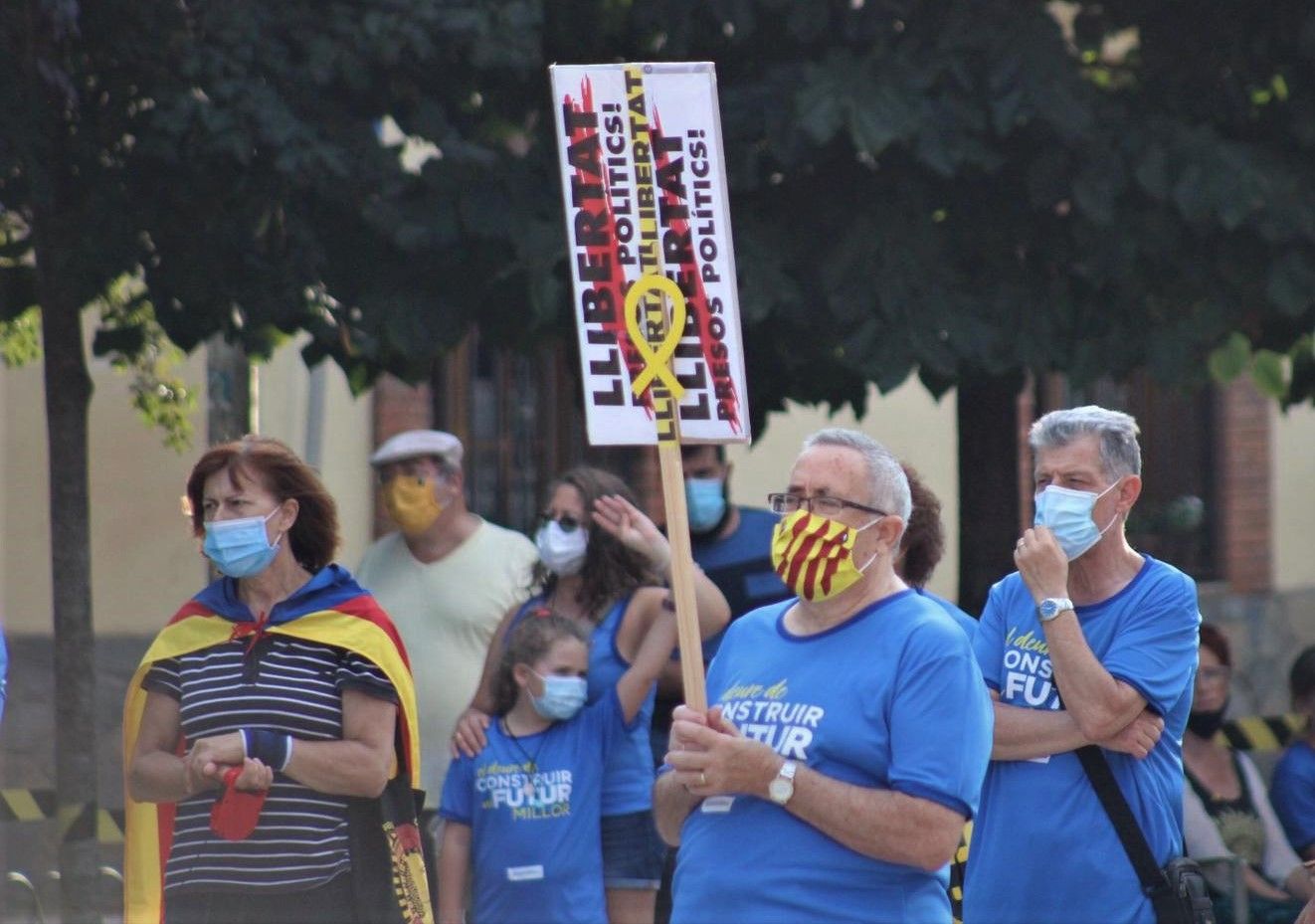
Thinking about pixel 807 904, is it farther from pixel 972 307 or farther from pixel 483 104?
pixel 483 104

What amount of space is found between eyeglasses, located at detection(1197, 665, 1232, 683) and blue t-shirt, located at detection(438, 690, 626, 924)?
1905mm

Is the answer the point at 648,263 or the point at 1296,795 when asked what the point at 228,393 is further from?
the point at 648,263

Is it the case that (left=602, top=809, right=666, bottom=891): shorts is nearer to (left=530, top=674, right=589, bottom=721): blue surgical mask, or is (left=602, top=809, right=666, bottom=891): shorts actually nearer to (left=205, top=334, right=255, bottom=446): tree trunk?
(left=530, top=674, right=589, bottom=721): blue surgical mask

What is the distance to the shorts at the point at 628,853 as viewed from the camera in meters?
6.16

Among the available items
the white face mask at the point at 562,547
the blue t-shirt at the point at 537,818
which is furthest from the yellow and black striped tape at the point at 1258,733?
the blue t-shirt at the point at 537,818

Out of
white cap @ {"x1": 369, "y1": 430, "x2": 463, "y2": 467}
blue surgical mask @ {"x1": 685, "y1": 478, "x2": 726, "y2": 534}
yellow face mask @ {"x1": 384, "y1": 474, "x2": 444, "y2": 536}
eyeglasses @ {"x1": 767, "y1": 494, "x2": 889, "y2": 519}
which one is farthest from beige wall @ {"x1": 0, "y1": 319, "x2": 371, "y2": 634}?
eyeglasses @ {"x1": 767, "y1": 494, "x2": 889, "y2": 519}

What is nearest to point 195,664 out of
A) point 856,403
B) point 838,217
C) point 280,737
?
point 280,737

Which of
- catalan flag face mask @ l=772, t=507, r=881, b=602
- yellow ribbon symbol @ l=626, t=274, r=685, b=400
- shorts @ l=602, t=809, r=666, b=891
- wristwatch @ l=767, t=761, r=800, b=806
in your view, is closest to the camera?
wristwatch @ l=767, t=761, r=800, b=806

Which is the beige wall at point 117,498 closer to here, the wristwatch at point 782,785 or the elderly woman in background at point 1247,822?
the elderly woman in background at point 1247,822

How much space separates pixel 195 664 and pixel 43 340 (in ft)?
10.2

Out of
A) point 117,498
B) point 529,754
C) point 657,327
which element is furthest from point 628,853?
point 117,498

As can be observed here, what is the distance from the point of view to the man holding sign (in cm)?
369

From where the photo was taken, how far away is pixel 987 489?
30.5 feet

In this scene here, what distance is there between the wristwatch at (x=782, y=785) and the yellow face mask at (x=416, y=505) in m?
3.75
